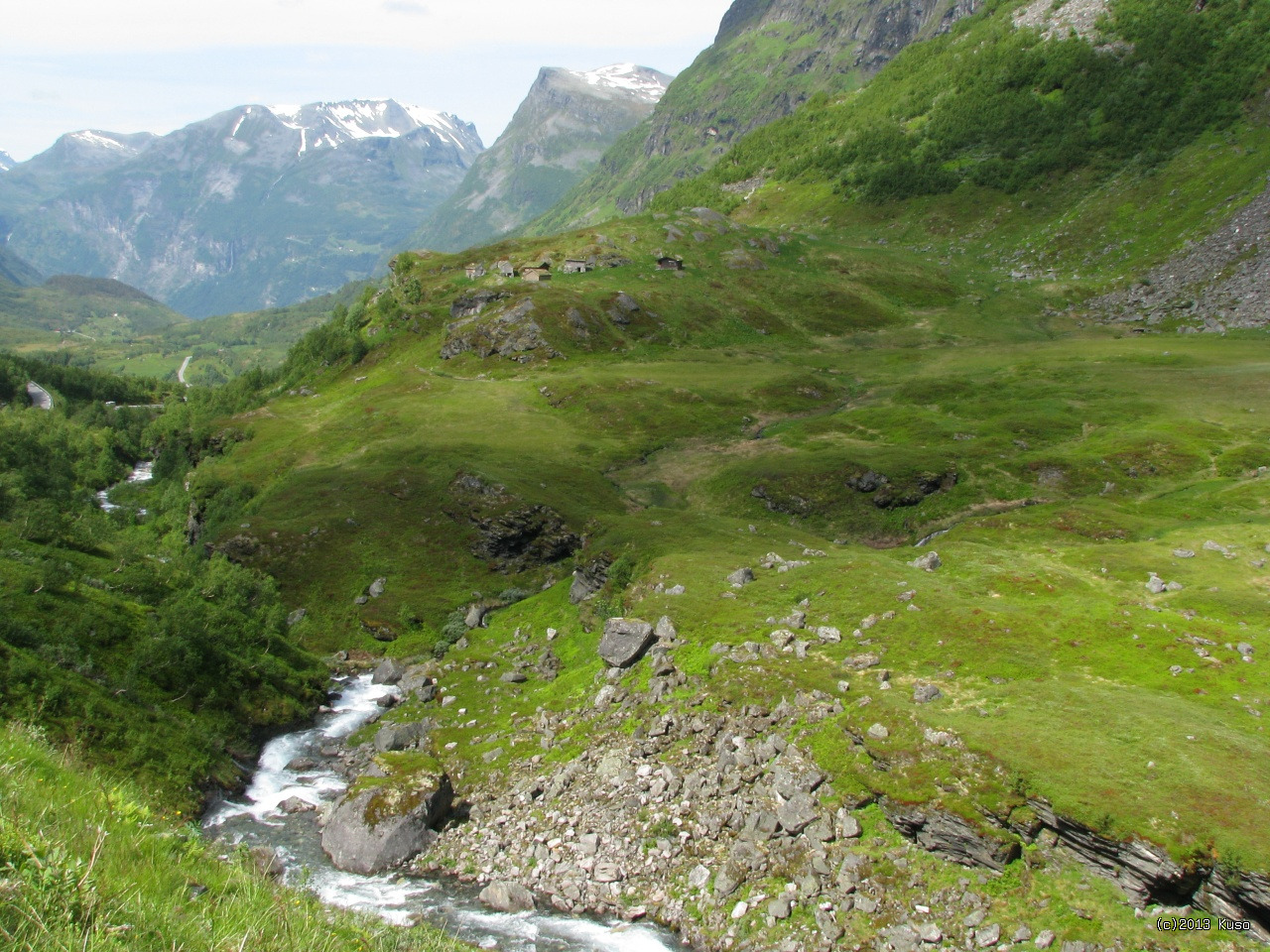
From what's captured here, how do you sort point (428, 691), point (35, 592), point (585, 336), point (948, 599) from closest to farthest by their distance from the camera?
point (948, 599)
point (35, 592)
point (428, 691)
point (585, 336)

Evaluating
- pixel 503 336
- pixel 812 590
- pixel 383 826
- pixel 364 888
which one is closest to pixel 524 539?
pixel 812 590

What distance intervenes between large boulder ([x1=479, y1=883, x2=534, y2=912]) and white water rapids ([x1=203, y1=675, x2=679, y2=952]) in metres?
0.38

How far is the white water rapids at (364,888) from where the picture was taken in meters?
32.8

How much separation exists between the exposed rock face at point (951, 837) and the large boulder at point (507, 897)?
671 inches

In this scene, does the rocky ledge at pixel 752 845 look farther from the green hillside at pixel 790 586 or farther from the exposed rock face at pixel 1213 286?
the exposed rock face at pixel 1213 286

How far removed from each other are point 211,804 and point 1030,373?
129 meters

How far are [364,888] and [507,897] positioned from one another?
7908mm

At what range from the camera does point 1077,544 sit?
204 ft

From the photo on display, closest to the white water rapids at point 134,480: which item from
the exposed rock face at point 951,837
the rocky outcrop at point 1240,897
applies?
the exposed rock face at point 951,837

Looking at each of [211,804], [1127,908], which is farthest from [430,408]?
[1127,908]

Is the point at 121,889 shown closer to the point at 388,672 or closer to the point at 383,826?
the point at 383,826

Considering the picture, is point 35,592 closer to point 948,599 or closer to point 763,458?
point 948,599

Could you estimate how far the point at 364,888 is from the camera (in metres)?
37.6

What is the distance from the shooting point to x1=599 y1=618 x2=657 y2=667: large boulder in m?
49.2
